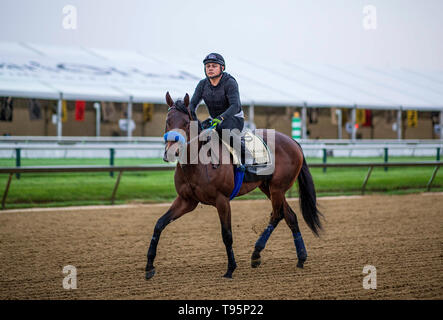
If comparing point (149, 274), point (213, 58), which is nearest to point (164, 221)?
point (149, 274)

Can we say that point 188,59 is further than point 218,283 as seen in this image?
Yes

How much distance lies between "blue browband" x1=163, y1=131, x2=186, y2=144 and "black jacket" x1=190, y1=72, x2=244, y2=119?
0.60m

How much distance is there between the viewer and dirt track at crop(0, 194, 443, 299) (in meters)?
5.02

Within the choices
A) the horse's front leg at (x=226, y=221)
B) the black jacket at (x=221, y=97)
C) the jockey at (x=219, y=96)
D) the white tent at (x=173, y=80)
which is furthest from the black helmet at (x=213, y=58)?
the white tent at (x=173, y=80)

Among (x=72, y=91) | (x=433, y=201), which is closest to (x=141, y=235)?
(x=433, y=201)

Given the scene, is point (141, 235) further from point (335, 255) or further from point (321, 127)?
point (321, 127)

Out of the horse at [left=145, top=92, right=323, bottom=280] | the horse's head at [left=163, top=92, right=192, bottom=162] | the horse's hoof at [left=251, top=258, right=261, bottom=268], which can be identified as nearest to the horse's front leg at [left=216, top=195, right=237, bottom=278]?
the horse at [left=145, top=92, right=323, bottom=280]

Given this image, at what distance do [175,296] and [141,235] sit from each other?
3.62 metres

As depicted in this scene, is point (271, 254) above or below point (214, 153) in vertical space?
below

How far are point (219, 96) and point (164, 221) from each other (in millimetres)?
1561

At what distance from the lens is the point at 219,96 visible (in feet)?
19.2

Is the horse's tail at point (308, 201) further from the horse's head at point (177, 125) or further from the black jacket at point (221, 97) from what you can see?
the horse's head at point (177, 125)

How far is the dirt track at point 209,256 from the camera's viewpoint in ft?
16.5
